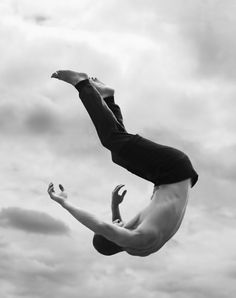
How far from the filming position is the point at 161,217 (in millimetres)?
7816

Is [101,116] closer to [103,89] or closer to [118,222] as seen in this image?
[103,89]

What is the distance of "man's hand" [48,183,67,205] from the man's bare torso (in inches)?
36.2

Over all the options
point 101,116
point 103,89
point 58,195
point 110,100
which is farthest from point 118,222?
point 103,89

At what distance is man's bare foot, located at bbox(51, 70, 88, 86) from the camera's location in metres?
8.34

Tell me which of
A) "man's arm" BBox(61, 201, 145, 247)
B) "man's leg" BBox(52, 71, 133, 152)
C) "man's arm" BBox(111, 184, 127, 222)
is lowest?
"man's arm" BBox(61, 201, 145, 247)

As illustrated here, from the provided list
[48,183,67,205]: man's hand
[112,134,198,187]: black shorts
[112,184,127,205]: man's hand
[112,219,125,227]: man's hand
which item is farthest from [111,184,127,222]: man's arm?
[48,183,67,205]: man's hand

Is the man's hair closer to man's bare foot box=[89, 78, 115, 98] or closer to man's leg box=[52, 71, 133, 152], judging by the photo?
man's leg box=[52, 71, 133, 152]

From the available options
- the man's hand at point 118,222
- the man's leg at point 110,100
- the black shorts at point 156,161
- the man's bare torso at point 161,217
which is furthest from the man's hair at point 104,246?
the man's leg at point 110,100

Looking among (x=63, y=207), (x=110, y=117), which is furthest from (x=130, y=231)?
(x=110, y=117)

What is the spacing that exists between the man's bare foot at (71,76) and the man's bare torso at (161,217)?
178cm

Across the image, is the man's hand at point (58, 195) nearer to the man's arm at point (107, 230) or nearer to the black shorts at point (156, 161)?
the man's arm at point (107, 230)

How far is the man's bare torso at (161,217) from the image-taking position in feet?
25.6

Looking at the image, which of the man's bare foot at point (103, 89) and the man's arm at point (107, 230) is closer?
the man's arm at point (107, 230)

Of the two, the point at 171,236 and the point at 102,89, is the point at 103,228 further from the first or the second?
the point at 102,89
